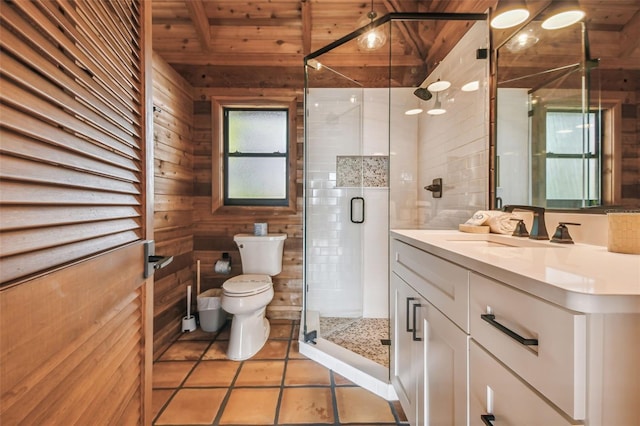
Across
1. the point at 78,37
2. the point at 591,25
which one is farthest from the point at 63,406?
the point at 591,25

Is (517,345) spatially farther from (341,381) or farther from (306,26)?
(306,26)

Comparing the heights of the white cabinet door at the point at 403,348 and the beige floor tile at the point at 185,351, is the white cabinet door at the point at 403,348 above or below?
above

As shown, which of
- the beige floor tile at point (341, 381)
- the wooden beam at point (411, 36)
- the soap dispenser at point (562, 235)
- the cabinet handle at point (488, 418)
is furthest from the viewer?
the wooden beam at point (411, 36)

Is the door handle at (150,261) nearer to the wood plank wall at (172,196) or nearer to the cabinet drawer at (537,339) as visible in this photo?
the cabinet drawer at (537,339)

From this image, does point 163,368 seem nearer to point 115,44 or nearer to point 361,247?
point 361,247

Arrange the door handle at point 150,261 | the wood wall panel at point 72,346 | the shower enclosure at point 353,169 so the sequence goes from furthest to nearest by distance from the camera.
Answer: the shower enclosure at point 353,169
the door handle at point 150,261
the wood wall panel at point 72,346

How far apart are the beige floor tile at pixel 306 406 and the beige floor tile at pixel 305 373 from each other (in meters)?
0.06

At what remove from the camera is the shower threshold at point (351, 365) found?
157 cm

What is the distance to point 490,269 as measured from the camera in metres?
0.69

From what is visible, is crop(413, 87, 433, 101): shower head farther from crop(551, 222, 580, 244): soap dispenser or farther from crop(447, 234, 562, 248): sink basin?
crop(551, 222, 580, 244): soap dispenser

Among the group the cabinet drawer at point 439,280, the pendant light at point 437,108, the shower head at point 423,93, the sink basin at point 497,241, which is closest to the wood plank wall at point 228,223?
the shower head at point 423,93

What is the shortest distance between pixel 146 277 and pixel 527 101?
1.79 metres

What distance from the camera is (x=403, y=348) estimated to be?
52.6 inches

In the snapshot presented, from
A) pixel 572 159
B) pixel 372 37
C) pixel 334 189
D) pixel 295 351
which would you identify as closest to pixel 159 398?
pixel 295 351
